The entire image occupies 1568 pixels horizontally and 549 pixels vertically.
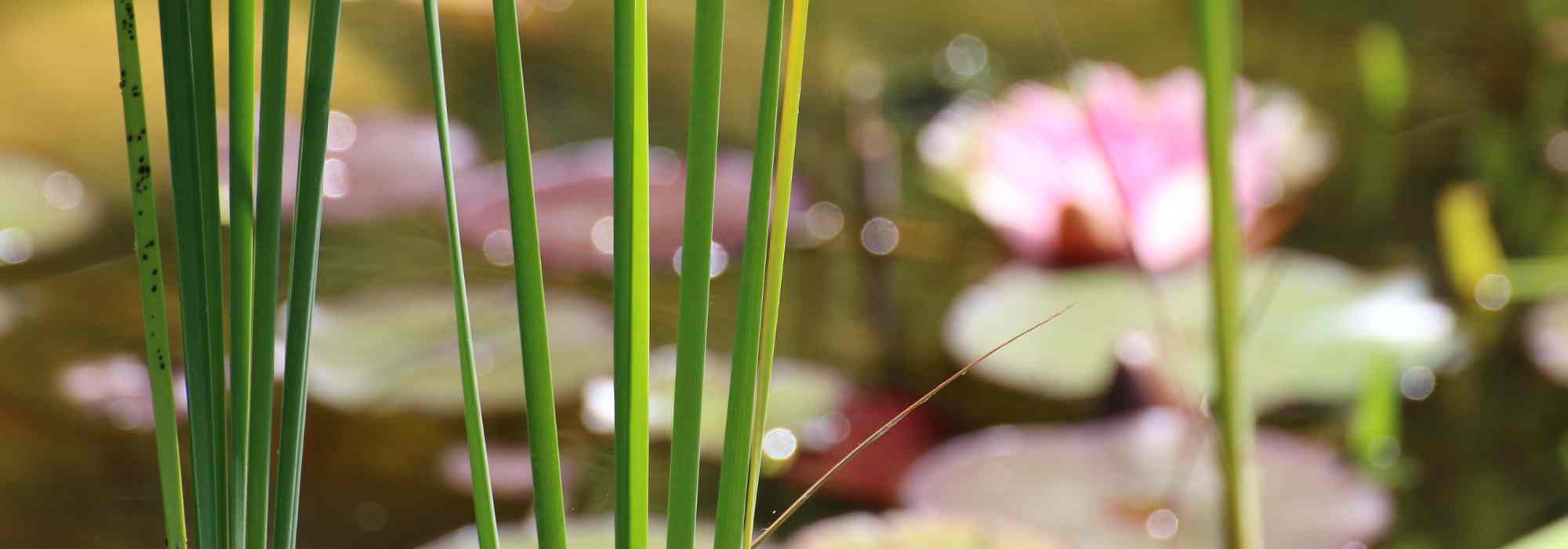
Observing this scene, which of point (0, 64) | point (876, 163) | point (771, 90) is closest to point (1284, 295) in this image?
point (876, 163)

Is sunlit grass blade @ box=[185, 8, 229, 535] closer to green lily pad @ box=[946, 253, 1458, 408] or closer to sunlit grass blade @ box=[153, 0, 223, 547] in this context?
sunlit grass blade @ box=[153, 0, 223, 547]

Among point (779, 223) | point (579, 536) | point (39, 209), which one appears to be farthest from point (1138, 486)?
point (39, 209)

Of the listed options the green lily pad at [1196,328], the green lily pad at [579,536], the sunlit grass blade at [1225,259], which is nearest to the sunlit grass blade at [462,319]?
the sunlit grass blade at [1225,259]

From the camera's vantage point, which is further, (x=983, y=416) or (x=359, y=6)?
(x=359, y=6)

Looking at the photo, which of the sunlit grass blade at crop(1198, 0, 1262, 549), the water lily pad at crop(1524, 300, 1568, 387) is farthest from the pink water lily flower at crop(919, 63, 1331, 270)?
the sunlit grass blade at crop(1198, 0, 1262, 549)

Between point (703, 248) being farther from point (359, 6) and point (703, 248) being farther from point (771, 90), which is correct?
point (359, 6)

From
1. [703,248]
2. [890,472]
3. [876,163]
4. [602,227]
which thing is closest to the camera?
[703,248]

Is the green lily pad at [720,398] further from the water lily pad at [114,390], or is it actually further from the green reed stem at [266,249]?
the green reed stem at [266,249]
